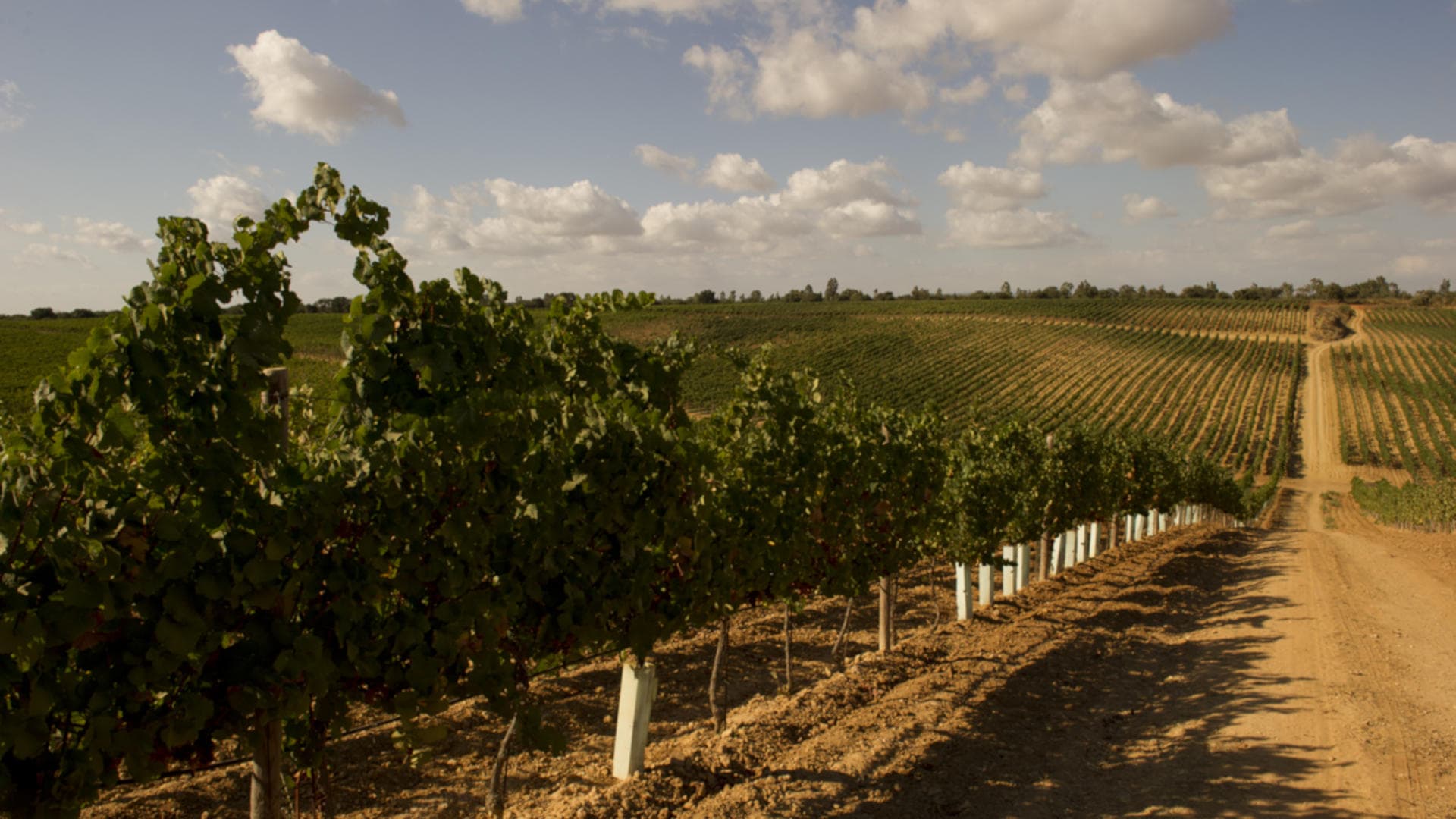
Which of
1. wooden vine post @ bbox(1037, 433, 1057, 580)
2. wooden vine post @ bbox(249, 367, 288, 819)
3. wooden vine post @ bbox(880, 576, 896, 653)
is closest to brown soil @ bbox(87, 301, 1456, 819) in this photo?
wooden vine post @ bbox(880, 576, 896, 653)

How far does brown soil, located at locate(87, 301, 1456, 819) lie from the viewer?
5465 millimetres

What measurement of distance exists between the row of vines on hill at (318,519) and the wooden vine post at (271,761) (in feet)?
0.40

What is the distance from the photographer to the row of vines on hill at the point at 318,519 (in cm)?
246

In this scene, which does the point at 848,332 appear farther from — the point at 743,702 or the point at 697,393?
the point at 743,702

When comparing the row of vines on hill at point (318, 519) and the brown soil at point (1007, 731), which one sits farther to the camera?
the brown soil at point (1007, 731)

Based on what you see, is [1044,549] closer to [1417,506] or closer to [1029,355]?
[1417,506]

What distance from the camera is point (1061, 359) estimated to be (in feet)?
240

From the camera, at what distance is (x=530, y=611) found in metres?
4.21

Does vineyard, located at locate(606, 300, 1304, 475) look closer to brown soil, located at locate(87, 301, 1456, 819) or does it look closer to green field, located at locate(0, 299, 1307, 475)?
green field, located at locate(0, 299, 1307, 475)

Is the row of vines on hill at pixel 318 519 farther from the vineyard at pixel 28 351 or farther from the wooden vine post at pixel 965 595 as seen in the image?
the vineyard at pixel 28 351

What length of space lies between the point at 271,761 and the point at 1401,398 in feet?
287

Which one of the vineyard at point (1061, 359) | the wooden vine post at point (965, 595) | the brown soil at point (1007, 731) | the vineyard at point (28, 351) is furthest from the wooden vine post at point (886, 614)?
the vineyard at point (1061, 359)

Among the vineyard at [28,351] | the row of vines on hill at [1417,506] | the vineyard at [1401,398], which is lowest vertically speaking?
the row of vines on hill at [1417,506]

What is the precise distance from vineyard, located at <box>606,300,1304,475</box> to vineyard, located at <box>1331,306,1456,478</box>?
4.37 metres
